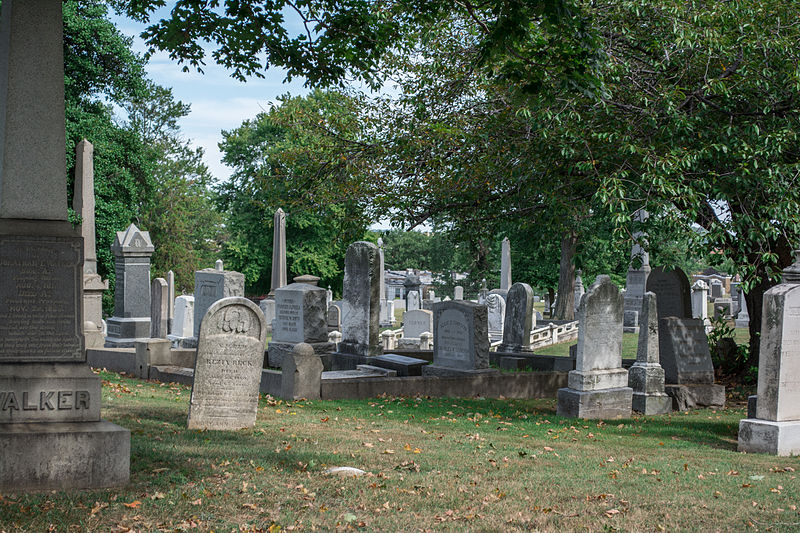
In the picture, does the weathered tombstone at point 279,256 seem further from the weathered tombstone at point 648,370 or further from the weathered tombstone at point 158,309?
the weathered tombstone at point 648,370

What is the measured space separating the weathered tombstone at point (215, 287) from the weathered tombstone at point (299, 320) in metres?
1.99

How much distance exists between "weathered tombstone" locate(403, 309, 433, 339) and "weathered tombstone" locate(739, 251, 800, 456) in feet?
51.4

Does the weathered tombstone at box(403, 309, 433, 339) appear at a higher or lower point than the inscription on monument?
lower

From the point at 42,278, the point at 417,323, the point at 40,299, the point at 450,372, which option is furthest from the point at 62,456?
the point at 417,323

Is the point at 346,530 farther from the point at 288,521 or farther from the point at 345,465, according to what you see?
the point at 345,465

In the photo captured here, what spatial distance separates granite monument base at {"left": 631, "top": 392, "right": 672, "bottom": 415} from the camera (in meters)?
13.1

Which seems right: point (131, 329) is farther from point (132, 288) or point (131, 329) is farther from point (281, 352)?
point (281, 352)

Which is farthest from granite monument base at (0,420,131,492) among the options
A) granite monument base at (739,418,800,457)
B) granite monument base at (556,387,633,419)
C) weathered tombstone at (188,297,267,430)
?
granite monument base at (556,387,633,419)

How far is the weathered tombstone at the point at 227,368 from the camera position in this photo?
363 inches

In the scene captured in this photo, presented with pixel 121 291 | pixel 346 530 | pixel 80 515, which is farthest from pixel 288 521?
pixel 121 291

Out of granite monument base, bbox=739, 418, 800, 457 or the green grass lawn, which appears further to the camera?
granite monument base, bbox=739, 418, 800, 457

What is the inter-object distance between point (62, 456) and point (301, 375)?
21.7 feet

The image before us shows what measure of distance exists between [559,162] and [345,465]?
7.16m

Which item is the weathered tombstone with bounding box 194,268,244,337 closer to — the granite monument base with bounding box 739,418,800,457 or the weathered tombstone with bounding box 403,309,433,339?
the weathered tombstone with bounding box 403,309,433,339
